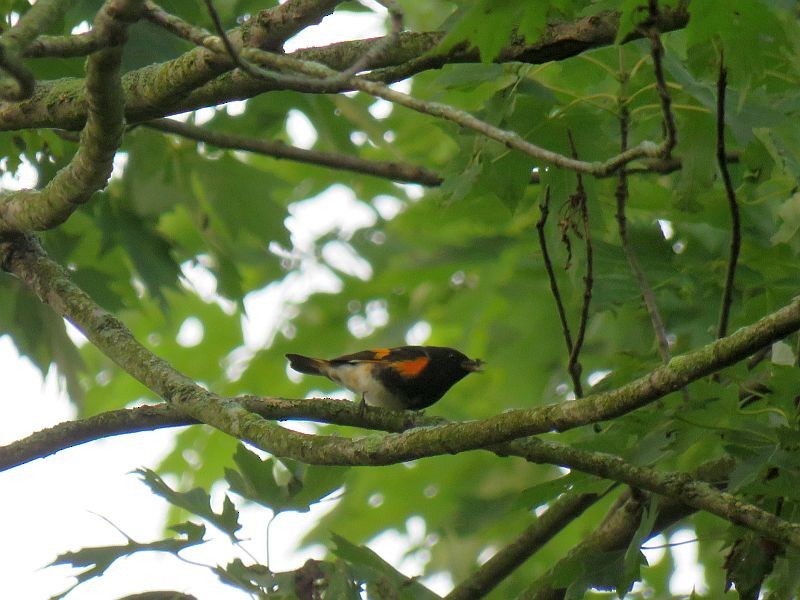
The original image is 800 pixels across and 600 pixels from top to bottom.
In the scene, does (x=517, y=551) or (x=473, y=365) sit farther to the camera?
(x=473, y=365)

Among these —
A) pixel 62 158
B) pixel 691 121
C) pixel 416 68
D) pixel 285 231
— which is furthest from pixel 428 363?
pixel 416 68

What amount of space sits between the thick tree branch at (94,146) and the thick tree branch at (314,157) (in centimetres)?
116

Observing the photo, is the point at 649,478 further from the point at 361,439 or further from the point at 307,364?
the point at 307,364

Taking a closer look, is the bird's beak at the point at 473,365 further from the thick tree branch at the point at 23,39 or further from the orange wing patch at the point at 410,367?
the thick tree branch at the point at 23,39

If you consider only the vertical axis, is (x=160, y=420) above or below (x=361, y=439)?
above

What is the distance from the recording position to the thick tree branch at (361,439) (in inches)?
81.3

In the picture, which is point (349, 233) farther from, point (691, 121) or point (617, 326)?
point (691, 121)

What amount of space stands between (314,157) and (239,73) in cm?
172

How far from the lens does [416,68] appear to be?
2820 millimetres

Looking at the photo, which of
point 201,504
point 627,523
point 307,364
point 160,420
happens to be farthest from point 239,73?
point 307,364

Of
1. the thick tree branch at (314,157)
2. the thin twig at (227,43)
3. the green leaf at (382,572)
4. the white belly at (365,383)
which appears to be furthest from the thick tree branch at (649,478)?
the white belly at (365,383)

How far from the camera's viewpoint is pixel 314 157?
4.73 meters

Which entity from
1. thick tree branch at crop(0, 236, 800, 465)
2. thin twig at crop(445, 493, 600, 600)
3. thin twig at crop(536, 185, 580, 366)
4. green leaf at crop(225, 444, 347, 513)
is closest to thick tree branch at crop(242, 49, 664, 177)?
A: thick tree branch at crop(0, 236, 800, 465)

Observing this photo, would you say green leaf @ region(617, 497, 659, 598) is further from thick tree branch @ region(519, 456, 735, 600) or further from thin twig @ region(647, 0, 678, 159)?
thin twig @ region(647, 0, 678, 159)
